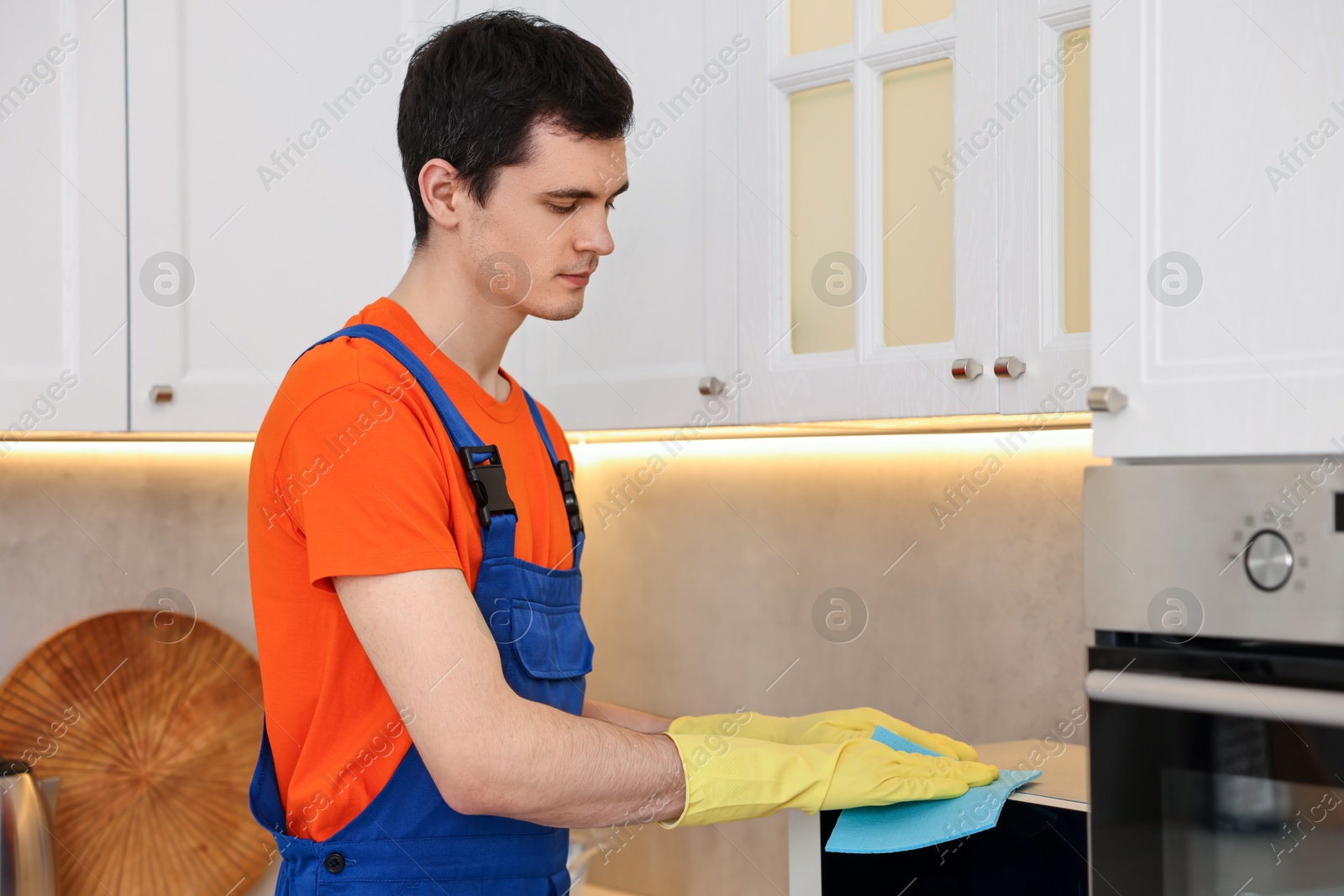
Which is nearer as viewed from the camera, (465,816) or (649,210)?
(465,816)

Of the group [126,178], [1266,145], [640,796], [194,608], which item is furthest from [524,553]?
[194,608]

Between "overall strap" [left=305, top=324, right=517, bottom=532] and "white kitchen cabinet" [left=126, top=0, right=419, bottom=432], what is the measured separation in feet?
2.03

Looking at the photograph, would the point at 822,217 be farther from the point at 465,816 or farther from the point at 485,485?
the point at 465,816

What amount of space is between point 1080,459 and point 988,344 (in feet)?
0.98

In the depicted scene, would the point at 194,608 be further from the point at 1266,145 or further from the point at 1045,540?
the point at 1266,145

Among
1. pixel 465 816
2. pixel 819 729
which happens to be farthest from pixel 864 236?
pixel 465 816

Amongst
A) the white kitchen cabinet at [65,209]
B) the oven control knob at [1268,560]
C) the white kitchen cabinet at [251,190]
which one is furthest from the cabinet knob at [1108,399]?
the white kitchen cabinet at [65,209]

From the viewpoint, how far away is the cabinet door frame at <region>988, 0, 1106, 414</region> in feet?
3.69

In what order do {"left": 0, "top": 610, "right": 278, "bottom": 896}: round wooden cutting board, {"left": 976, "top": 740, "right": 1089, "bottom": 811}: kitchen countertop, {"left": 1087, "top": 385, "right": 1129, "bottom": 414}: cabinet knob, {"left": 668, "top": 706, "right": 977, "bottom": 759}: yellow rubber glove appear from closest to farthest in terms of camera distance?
1. {"left": 1087, "top": 385, "right": 1129, "bottom": 414}: cabinet knob
2. {"left": 976, "top": 740, "right": 1089, "bottom": 811}: kitchen countertop
3. {"left": 668, "top": 706, "right": 977, "bottom": 759}: yellow rubber glove
4. {"left": 0, "top": 610, "right": 278, "bottom": 896}: round wooden cutting board

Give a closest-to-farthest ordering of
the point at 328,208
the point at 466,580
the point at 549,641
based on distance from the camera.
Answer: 1. the point at 466,580
2. the point at 549,641
3. the point at 328,208

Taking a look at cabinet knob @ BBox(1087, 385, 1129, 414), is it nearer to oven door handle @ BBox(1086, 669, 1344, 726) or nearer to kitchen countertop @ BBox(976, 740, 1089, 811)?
oven door handle @ BBox(1086, 669, 1344, 726)

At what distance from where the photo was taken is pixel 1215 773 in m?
0.80

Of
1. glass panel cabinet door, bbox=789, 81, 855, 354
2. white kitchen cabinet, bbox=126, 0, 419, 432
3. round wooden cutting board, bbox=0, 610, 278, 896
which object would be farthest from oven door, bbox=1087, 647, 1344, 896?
round wooden cutting board, bbox=0, 610, 278, 896

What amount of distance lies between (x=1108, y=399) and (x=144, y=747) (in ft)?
4.81
